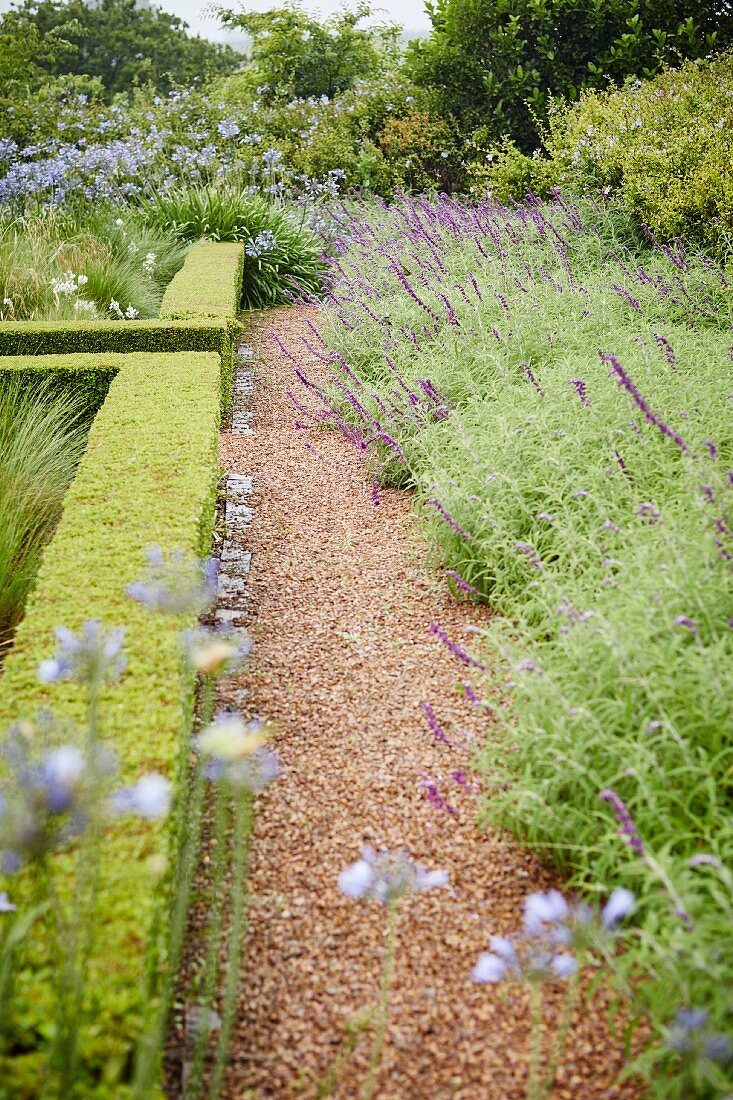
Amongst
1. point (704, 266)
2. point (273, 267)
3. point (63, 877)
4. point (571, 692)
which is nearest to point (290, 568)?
point (571, 692)

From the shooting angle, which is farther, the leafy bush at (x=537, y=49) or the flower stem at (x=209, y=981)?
the leafy bush at (x=537, y=49)

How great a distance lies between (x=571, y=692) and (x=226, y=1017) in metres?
1.20

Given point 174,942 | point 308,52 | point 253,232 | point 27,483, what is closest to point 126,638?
point 174,942

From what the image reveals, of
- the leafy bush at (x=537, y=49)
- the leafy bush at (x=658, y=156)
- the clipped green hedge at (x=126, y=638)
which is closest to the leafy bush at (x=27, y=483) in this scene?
the clipped green hedge at (x=126, y=638)

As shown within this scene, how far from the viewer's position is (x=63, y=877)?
154cm

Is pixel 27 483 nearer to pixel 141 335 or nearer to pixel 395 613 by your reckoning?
pixel 395 613

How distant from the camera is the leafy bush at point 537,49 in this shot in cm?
1021

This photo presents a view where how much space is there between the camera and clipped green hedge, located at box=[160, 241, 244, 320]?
6.12 m

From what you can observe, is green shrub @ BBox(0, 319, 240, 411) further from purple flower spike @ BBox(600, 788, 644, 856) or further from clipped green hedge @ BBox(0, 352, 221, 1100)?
purple flower spike @ BBox(600, 788, 644, 856)

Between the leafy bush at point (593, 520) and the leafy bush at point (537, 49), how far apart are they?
4.89 m

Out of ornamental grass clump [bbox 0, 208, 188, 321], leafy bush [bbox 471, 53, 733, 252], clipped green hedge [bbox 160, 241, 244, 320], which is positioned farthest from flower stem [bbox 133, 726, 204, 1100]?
leafy bush [bbox 471, 53, 733, 252]

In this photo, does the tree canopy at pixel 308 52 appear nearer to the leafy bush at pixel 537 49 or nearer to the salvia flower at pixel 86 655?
the leafy bush at pixel 537 49

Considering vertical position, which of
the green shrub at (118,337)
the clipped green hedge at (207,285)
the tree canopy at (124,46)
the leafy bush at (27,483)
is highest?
the tree canopy at (124,46)

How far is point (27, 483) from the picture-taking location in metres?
3.53
